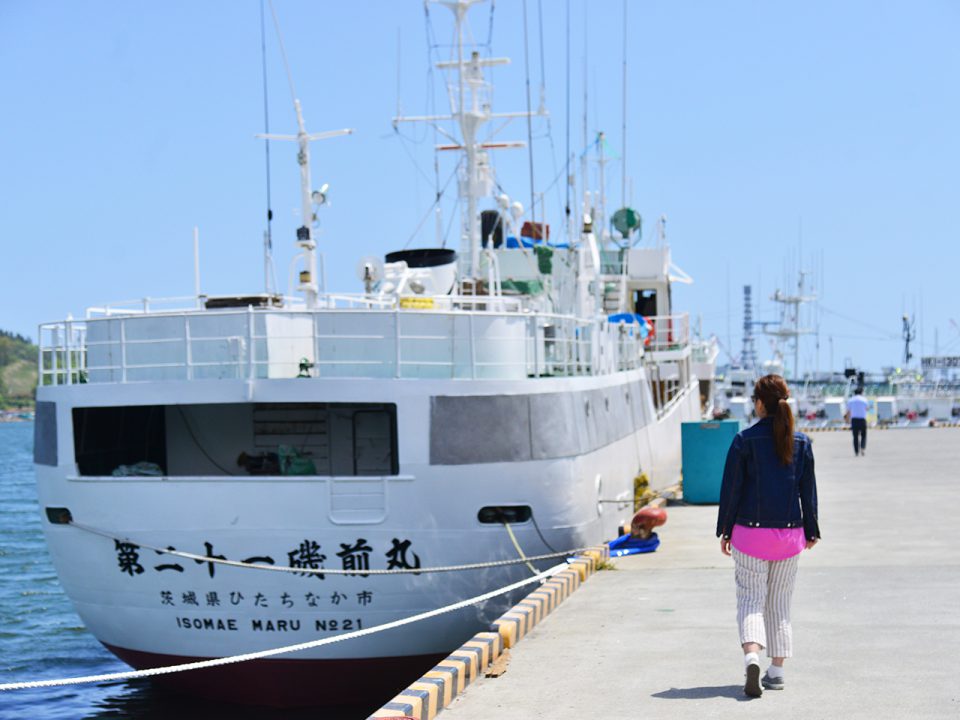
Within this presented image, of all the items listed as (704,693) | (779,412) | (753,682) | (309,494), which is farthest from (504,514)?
(779,412)

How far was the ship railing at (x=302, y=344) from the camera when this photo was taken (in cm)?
1151

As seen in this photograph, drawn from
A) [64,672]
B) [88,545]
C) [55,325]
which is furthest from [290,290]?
[64,672]

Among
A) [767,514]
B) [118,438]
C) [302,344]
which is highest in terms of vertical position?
[302,344]

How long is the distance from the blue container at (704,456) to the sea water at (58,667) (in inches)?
340

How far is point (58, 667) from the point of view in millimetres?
16609

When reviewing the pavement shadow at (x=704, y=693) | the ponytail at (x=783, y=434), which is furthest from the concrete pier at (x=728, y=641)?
the ponytail at (x=783, y=434)

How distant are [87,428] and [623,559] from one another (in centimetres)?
608

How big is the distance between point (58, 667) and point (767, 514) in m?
12.7

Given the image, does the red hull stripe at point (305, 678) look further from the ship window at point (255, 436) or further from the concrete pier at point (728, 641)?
the ship window at point (255, 436)

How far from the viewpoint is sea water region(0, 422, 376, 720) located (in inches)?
504

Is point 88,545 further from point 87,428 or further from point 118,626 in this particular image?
point 87,428

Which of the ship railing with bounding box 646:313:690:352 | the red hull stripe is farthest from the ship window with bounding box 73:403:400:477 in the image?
the ship railing with bounding box 646:313:690:352

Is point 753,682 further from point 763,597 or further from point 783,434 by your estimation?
point 783,434

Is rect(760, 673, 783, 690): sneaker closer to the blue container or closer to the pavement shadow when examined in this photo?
the pavement shadow
